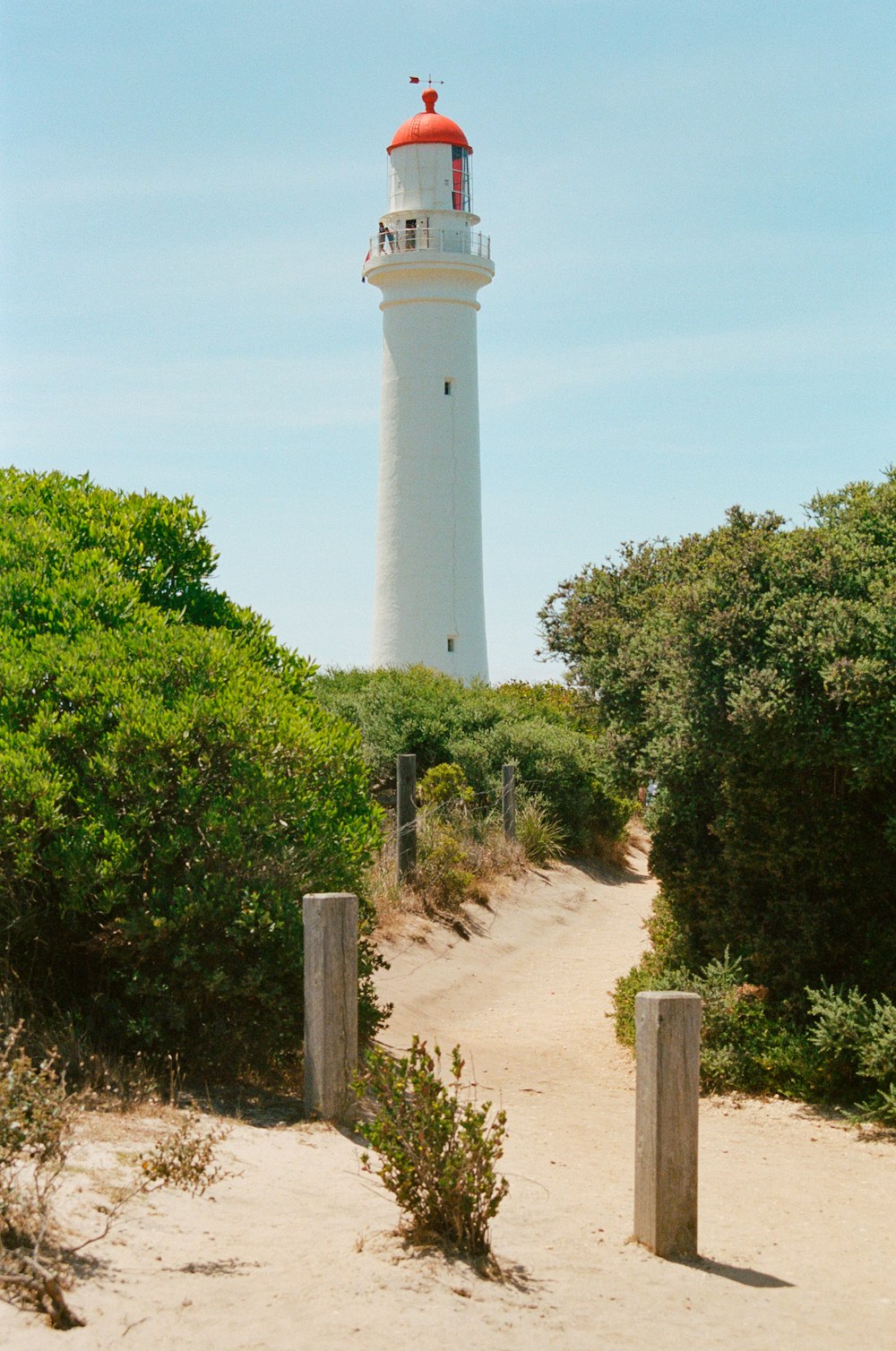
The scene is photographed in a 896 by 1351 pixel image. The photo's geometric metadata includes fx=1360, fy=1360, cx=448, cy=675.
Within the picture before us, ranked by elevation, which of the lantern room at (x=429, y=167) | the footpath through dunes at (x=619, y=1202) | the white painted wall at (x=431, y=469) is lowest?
the footpath through dunes at (x=619, y=1202)

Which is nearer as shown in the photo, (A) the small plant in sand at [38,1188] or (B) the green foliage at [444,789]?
(A) the small plant in sand at [38,1188]

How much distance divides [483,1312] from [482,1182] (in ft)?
1.92

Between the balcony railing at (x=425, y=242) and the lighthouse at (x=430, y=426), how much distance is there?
0.08 feet

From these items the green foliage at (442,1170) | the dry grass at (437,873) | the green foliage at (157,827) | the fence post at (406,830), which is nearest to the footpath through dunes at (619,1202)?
the green foliage at (442,1170)

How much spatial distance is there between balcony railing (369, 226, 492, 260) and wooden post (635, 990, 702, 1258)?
2585 centimetres

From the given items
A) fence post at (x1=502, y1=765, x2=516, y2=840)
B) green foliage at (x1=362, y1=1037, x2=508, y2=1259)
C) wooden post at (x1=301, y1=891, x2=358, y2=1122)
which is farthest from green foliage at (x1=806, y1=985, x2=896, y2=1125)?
fence post at (x1=502, y1=765, x2=516, y2=840)

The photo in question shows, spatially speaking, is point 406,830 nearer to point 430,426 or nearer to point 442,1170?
point 442,1170

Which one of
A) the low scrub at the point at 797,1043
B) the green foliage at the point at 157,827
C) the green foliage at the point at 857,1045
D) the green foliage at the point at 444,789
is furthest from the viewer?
the green foliage at the point at 444,789

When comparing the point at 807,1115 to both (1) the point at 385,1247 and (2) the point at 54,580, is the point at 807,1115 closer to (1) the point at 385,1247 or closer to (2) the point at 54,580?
(1) the point at 385,1247

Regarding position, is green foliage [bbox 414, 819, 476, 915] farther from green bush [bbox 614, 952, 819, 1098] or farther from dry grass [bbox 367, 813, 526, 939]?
green bush [bbox 614, 952, 819, 1098]

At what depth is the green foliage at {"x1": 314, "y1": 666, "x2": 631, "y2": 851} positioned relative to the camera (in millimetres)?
21578

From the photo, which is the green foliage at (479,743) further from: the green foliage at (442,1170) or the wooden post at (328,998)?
the green foliage at (442,1170)

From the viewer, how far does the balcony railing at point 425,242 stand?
29844 millimetres

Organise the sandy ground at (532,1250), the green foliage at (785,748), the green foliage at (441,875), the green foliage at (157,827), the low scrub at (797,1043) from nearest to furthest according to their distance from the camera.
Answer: the sandy ground at (532,1250)
the green foliage at (157,827)
the low scrub at (797,1043)
the green foliage at (785,748)
the green foliage at (441,875)
